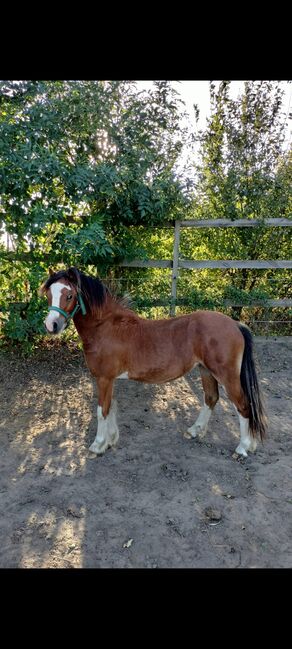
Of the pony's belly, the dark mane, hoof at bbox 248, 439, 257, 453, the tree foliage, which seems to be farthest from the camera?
the tree foliage

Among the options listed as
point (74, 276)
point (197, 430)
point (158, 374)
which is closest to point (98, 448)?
point (158, 374)

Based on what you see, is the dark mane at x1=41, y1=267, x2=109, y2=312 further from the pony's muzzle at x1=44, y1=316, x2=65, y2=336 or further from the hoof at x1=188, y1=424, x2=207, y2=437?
the hoof at x1=188, y1=424, x2=207, y2=437

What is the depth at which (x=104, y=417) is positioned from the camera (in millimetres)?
3598

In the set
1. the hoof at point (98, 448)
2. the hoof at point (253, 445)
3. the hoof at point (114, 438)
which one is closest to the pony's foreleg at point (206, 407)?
the hoof at point (253, 445)

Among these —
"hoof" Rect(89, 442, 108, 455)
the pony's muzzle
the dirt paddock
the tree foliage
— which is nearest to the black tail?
the dirt paddock


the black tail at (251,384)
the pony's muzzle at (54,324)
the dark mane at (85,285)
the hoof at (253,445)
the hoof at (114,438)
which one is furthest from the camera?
the hoof at (114,438)

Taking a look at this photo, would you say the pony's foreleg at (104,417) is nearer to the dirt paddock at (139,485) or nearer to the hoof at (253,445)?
the dirt paddock at (139,485)

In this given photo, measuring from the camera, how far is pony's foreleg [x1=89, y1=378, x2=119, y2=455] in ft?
11.7

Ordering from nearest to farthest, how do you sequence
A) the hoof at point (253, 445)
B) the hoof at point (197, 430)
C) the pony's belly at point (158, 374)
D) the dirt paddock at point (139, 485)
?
the dirt paddock at point (139, 485)
the pony's belly at point (158, 374)
the hoof at point (253, 445)
the hoof at point (197, 430)

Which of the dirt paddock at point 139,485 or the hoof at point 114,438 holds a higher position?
the hoof at point 114,438

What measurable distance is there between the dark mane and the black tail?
4.45 ft

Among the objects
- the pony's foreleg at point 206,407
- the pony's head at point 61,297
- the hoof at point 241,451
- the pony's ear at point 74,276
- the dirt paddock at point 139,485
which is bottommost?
the dirt paddock at point 139,485

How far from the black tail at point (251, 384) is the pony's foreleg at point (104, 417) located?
4.21ft

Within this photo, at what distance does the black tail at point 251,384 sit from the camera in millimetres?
3352
